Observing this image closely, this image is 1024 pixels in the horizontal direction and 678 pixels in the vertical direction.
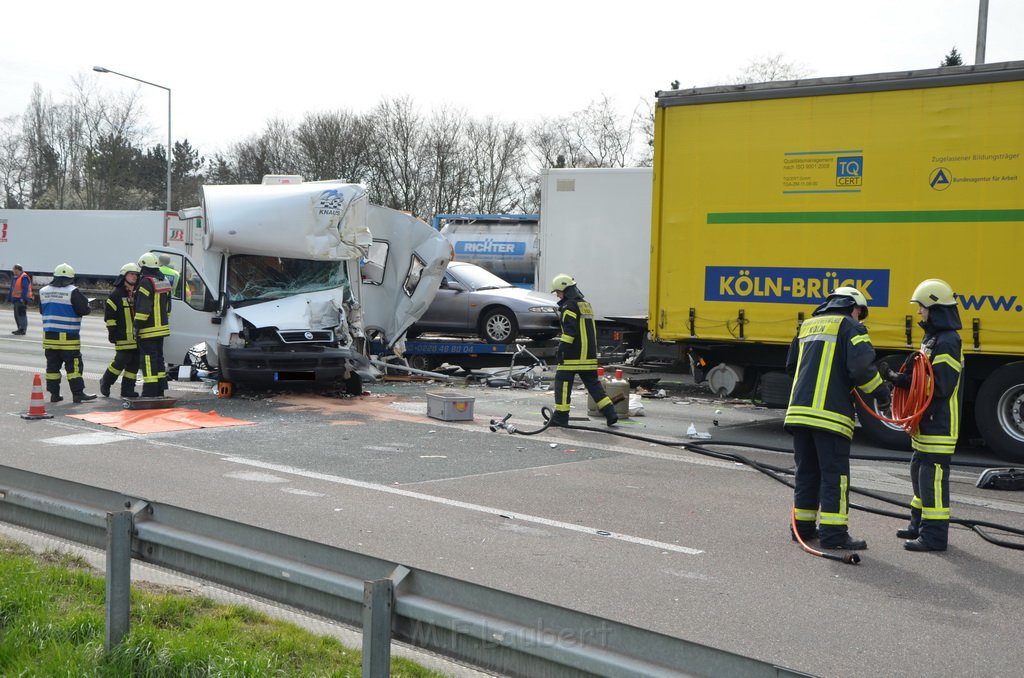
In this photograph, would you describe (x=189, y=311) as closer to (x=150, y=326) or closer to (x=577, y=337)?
(x=150, y=326)

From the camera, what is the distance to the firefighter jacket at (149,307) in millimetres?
12805

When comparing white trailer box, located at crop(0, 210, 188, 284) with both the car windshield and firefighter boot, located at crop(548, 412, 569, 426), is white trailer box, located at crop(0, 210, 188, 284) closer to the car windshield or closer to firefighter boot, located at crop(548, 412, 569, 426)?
the car windshield

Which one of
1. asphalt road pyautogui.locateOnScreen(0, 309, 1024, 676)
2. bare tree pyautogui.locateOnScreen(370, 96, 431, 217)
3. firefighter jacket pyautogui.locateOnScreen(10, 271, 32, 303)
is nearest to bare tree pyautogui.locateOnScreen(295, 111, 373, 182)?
bare tree pyautogui.locateOnScreen(370, 96, 431, 217)

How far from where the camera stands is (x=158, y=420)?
11.4 meters

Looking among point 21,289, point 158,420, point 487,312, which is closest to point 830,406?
point 158,420

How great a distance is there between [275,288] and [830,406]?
947 centimetres

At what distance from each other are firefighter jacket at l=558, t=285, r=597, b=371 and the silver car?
614cm

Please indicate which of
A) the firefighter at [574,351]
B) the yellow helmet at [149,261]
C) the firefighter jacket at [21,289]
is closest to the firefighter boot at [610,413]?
the firefighter at [574,351]

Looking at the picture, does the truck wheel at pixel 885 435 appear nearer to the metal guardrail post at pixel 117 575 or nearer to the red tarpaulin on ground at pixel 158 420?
the red tarpaulin on ground at pixel 158 420

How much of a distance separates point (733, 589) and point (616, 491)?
2592 mm

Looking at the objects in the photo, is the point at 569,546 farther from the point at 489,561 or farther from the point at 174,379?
the point at 174,379

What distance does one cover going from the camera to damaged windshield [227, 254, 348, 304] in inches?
551

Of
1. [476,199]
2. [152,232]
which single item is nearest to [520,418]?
[152,232]

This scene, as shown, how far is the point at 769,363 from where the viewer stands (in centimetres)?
1168
